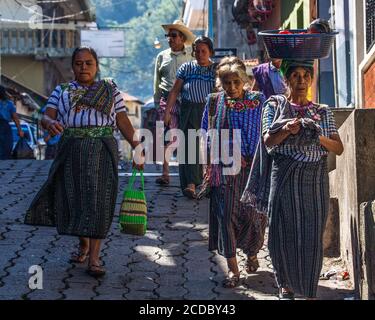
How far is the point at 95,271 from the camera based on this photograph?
7258 millimetres

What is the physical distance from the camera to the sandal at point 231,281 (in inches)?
284

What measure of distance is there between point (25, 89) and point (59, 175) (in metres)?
32.2

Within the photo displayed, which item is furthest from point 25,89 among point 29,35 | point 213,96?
point 213,96

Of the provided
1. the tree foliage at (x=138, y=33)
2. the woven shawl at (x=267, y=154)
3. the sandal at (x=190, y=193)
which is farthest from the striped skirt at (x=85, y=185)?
the tree foliage at (x=138, y=33)

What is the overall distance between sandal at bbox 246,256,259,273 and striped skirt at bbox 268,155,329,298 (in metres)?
1.16

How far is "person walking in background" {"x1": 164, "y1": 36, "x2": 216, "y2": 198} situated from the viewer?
1031 cm

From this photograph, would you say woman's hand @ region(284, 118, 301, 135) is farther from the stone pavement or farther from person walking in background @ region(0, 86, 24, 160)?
person walking in background @ region(0, 86, 24, 160)

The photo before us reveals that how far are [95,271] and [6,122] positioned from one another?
9428 mm

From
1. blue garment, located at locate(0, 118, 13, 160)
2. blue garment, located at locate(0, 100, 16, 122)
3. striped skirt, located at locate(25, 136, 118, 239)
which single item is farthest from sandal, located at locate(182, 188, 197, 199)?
blue garment, located at locate(0, 118, 13, 160)

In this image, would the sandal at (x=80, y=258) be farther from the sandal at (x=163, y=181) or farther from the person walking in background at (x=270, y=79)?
the sandal at (x=163, y=181)

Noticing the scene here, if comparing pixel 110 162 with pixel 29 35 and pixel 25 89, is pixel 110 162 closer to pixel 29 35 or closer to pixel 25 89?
pixel 25 89

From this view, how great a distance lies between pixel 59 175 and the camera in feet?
24.3

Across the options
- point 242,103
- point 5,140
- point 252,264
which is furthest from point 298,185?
point 5,140

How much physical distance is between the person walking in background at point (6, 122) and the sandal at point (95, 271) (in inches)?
354
